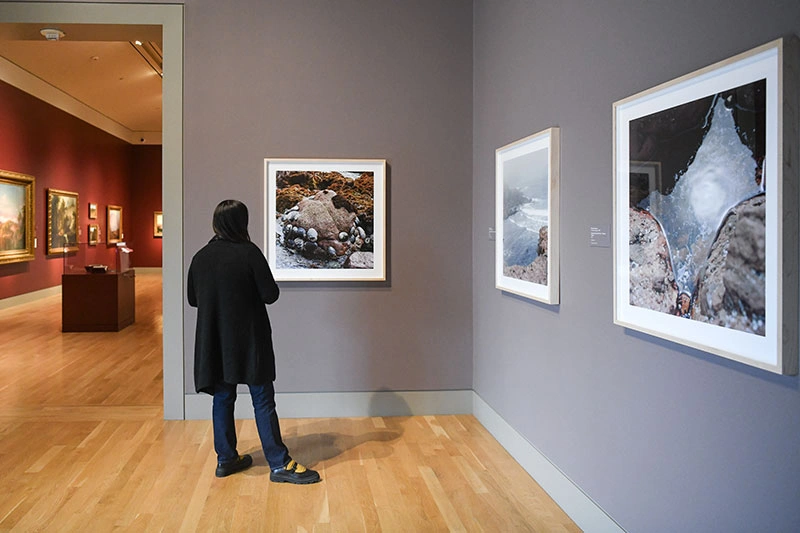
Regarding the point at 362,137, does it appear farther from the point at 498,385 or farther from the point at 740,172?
the point at 740,172

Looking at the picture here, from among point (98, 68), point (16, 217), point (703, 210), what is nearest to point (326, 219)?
point (703, 210)

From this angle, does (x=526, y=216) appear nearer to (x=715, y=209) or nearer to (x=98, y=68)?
(x=715, y=209)

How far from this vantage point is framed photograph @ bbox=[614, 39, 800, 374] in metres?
2.01

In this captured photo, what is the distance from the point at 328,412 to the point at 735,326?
156 inches

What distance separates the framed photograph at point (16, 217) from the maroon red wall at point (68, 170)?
0.20m

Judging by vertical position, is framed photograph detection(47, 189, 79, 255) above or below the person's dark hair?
above

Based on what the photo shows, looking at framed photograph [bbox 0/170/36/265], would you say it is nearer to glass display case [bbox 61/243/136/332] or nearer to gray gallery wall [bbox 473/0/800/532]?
glass display case [bbox 61/243/136/332]

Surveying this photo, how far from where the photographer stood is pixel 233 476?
167 inches

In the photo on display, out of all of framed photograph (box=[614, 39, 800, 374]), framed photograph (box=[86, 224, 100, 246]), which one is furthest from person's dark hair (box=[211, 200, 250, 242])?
framed photograph (box=[86, 224, 100, 246])

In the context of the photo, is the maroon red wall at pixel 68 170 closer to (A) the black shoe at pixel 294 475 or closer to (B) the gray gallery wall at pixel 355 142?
(B) the gray gallery wall at pixel 355 142

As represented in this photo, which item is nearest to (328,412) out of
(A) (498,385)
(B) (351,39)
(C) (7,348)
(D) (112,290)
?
(A) (498,385)

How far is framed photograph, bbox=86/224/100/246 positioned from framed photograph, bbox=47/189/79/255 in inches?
48.8

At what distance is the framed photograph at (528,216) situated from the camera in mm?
3848

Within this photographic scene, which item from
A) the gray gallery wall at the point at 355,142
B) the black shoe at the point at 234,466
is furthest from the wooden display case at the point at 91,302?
the black shoe at the point at 234,466
